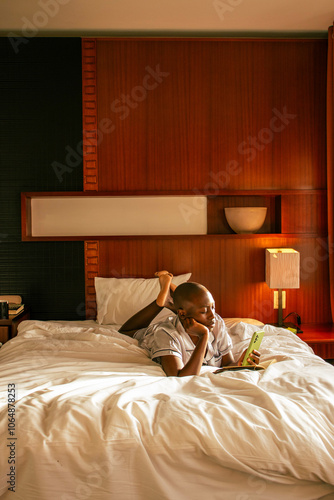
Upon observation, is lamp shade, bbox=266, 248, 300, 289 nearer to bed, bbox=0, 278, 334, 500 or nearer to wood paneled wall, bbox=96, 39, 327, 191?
wood paneled wall, bbox=96, 39, 327, 191

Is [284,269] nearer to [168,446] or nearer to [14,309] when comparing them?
[14,309]

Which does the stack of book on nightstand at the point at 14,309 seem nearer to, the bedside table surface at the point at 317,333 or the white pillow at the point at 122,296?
the white pillow at the point at 122,296

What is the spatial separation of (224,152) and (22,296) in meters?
1.89

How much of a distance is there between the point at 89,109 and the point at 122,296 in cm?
142

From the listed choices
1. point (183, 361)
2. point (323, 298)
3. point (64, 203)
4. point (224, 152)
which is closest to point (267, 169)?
point (224, 152)

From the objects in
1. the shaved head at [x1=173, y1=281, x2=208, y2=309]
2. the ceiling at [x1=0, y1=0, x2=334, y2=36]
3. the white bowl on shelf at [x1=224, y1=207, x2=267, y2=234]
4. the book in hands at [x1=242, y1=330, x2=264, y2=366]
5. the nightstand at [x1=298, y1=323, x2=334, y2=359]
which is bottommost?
the nightstand at [x1=298, y1=323, x2=334, y2=359]

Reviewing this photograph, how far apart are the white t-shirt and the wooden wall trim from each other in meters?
1.61

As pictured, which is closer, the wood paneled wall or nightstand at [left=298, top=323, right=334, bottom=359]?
nightstand at [left=298, top=323, right=334, bottom=359]

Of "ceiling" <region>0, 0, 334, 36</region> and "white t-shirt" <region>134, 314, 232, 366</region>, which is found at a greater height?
"ceiling" <region>0, 0, 334, 36</region>

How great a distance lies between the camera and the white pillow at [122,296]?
3.11 metres

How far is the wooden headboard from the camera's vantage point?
3.36 m

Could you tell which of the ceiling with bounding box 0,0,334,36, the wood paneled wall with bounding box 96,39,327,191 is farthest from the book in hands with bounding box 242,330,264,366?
the ceiling with bounding box 0,0,334,36

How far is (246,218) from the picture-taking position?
3.33m

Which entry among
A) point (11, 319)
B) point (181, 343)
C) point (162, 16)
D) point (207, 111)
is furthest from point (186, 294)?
point (162, 16)
